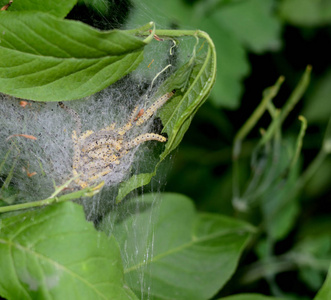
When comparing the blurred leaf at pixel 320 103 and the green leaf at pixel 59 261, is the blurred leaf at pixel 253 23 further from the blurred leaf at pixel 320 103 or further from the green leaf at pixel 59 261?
the green leaf at pixel 59 261

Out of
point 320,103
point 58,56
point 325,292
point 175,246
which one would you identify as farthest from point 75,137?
point 320,103

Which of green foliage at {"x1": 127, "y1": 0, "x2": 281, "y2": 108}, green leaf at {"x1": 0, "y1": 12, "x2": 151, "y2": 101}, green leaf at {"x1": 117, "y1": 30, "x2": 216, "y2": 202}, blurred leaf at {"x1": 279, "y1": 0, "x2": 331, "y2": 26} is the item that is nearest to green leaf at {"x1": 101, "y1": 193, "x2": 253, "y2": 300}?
green leaf at {"x1": 117, "y1": 30, "x2": 216, "y2": 202}

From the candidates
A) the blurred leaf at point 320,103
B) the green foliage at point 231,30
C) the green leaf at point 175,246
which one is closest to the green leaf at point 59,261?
the green leaf at point 175,246

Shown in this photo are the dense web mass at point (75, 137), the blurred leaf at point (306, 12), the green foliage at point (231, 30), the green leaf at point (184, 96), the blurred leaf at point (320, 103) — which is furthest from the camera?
the blurred leaf at point (320, 103)

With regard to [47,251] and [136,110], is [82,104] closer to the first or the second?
[136,110]

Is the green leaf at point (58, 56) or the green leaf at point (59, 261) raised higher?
the green leaf at point (58, 56)

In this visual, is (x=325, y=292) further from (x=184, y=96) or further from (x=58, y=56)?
(x=58, y=56)

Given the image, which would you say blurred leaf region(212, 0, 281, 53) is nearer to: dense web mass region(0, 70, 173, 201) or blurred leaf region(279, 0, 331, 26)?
blurred leaf region(279, 0, 331, 26)
